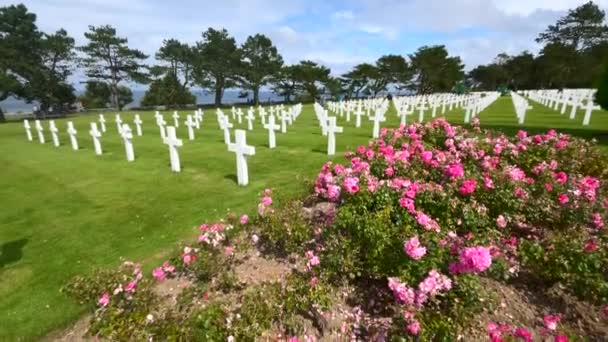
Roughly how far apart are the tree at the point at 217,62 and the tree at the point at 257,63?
55.9 inches

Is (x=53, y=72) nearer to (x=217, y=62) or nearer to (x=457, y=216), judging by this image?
(x=217, y=62)

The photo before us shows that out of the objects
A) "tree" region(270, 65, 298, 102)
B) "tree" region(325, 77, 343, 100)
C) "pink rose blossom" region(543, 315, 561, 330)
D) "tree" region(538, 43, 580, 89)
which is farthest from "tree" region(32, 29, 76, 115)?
"tree" region(538, 43, 580, 89)

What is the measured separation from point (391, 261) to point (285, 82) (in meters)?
48.9

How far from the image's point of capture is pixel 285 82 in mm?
48969

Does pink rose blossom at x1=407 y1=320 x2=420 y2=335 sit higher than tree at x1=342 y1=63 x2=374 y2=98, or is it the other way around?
tree at x1=342 y1=63 x2=374 y2=98

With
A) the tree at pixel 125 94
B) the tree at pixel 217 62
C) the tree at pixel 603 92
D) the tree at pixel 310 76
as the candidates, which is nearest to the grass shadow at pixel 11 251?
the tree at pixel 603 92

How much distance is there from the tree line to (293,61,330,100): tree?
0.16m

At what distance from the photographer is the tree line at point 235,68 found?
3147cm

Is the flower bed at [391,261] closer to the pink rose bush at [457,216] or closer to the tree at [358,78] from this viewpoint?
the pink rose bush at [457,216]

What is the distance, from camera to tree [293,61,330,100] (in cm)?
4697

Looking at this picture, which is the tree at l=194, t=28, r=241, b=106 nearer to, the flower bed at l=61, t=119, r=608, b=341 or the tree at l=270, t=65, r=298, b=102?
the tree at l=270, t=65, r=298, b=102

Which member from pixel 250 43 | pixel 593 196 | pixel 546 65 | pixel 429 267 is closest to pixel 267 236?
pixel 429 267

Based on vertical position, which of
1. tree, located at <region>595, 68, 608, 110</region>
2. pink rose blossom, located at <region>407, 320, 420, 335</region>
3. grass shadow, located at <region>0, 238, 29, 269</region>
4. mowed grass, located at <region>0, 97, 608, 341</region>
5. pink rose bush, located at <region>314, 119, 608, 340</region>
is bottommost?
grass shadow, located at <region>0, 238, 29, 269</region>

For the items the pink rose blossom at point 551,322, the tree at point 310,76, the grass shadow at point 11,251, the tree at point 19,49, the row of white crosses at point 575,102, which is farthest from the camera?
the tree at point 310,76
